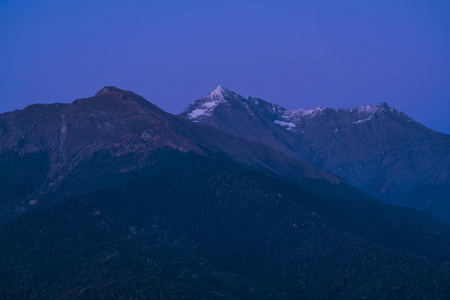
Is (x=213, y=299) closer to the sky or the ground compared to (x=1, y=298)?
closer to the sky

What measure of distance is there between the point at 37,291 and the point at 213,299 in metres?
50.0

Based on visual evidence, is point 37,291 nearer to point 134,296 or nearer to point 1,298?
point 1,298

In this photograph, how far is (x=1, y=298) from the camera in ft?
645

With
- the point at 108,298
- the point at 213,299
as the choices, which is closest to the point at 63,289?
the point at 108,298

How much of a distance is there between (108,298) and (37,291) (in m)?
26.8

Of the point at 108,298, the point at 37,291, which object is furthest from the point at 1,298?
the point at 108,298

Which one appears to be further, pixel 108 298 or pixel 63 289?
pixel 63 289

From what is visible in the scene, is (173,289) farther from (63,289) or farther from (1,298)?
(1,298)

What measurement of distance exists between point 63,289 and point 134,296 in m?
24.2

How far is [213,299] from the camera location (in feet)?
641

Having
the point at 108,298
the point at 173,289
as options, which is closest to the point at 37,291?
the point at 108,298

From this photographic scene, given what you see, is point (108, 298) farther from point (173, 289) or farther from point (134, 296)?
point (173, 289)

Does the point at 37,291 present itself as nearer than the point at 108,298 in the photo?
No

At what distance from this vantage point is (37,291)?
656ft
